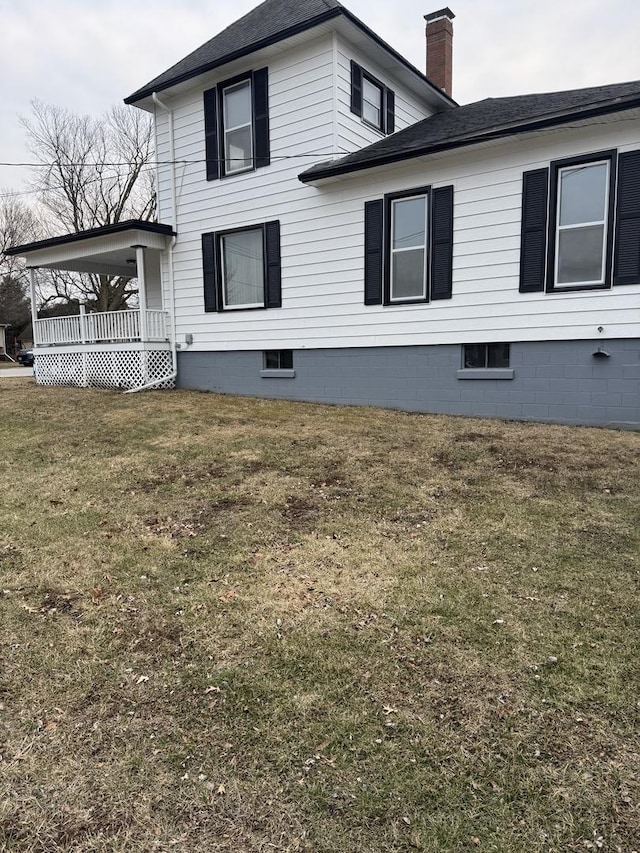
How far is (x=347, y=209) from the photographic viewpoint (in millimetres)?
10000

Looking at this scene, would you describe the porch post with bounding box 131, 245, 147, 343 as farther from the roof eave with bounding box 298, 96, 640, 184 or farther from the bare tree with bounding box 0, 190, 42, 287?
the bare tree with bounding box 0, 190, 42, 287

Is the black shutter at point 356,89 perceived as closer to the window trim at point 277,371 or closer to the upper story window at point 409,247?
the upper story window at point 409,247

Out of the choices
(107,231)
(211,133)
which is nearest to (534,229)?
(211,133)

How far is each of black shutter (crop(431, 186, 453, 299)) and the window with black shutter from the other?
316 centimetres

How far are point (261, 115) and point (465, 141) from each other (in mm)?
4496

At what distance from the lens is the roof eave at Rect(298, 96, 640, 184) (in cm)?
732

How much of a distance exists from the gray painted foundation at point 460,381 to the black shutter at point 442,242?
0.99m

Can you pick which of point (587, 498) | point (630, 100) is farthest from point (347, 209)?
point (587, 498)

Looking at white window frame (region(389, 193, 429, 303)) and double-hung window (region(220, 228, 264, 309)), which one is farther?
double-hung window (region(220, 228, 264, 309))

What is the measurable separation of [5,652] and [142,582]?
2.78 ft

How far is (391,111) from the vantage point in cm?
1171

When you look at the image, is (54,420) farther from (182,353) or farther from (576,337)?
(576,337)

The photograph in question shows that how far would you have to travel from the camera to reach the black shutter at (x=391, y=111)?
1163 centimetres

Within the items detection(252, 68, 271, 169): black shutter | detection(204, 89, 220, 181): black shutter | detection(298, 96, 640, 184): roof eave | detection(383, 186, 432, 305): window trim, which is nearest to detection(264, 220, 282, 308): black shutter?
detection(298, 96, 640, 184): roof eave
